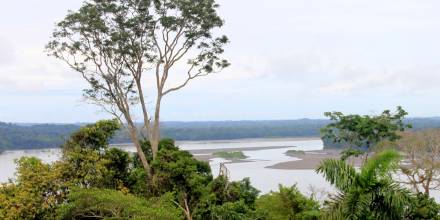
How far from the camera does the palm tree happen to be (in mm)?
10383

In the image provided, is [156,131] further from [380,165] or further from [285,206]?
[380,165]

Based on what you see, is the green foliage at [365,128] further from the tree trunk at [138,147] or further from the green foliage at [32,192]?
the green foliage at [32,192]

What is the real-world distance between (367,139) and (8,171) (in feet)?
119

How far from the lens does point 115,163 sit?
1895 cm

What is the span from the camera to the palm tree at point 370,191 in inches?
409

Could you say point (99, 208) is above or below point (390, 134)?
below

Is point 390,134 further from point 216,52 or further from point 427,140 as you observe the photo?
point 216,52

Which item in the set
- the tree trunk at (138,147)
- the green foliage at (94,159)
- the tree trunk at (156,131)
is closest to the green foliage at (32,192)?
the green foliage at (94,159)

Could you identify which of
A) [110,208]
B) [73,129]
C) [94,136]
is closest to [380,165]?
[110,208]

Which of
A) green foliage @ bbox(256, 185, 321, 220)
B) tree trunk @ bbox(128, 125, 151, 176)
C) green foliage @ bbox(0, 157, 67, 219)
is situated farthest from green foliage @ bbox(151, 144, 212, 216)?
green foliage @ bbox(0, 157, 67, 219)

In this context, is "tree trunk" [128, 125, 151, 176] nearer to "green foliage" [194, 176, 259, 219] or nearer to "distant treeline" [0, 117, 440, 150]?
"green foliage" [194, 176, 259, 219]

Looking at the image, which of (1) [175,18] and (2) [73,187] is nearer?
(2) [73,187]

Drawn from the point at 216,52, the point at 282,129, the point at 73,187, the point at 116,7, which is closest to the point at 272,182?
the point at 216,52

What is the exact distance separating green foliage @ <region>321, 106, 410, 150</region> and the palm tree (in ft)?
27.3
